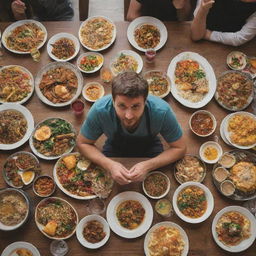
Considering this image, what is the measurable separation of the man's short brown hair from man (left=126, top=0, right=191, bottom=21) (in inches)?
67.2

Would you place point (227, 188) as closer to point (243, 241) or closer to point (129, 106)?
point (243, 241)

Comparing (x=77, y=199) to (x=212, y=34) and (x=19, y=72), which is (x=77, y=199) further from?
(x=212, y=34)

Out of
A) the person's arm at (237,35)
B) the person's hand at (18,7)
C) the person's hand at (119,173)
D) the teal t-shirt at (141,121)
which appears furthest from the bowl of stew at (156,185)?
the person's hand at (18,7)

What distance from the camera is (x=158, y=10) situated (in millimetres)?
3654


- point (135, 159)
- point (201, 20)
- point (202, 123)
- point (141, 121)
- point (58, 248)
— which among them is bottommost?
point (58, 248)

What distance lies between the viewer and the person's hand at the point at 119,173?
2.46 meters

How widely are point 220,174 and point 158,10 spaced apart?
2044mm

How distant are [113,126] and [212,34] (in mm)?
1532

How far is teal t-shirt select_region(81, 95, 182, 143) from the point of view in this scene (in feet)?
8.03

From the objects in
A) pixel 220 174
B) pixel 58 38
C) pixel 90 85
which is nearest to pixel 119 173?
pixel 220 174

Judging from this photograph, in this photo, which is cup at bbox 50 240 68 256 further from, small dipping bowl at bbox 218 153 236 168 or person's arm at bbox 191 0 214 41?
person's arm at bbox 191 0 214 41

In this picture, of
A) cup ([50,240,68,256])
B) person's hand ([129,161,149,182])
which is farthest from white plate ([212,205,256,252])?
cup ([50,240,68,256])

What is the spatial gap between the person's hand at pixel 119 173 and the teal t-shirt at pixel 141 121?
0.29 metres

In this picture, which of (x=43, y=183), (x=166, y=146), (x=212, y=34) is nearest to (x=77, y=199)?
(x=43, y=183)
